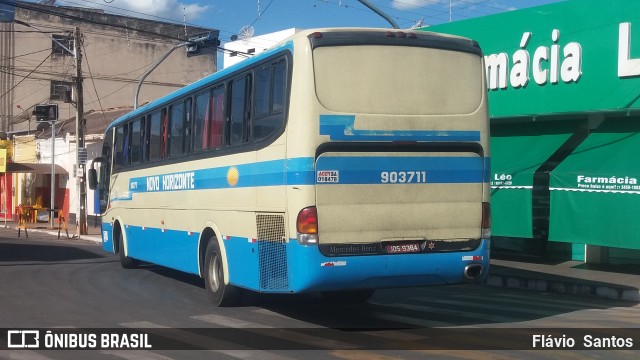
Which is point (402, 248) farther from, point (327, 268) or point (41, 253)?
point (41, 253)

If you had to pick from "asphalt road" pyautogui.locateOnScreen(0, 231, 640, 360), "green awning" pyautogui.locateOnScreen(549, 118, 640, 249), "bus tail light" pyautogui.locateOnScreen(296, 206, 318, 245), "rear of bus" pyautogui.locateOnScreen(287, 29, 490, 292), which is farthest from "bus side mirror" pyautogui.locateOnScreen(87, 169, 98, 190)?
"bus tail light" pyautogui.locateOnScreen(296, 206, 318, 245)

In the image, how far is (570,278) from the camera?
53.2 ft

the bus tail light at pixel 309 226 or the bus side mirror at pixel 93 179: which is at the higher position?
the bus side mirror at pixel 93 179

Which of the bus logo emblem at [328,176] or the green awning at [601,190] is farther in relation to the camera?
the green awning at [601,190]

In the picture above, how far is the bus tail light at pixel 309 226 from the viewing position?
30.6ft

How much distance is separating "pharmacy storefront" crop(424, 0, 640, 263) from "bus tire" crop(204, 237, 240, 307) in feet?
26.7

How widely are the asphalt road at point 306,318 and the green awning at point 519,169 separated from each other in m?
2.49

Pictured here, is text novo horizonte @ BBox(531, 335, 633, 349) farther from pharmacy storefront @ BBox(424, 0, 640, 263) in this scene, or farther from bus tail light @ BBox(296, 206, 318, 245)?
pharmacy storefront @ BBox(424, 0, 640, 263)

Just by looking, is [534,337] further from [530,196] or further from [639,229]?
[530,196]

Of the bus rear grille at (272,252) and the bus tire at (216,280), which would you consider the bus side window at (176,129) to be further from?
the bus rear grille at (272,252)

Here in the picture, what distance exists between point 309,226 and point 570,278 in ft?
28.9

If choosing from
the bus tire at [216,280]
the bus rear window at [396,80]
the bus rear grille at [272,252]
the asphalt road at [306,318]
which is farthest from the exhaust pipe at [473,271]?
the bus tire at [216,280]

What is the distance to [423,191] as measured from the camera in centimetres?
990

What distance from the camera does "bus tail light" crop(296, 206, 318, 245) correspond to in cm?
934
